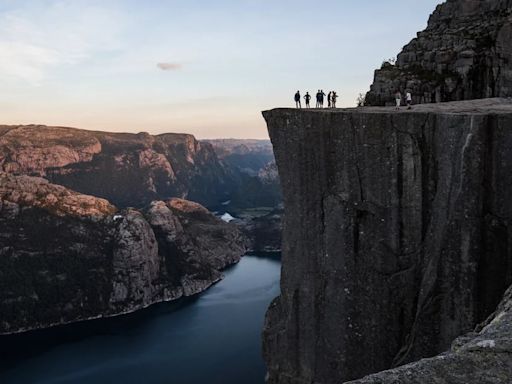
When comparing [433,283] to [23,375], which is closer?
[433,283]

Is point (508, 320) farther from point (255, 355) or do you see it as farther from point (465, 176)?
point (255, 355)

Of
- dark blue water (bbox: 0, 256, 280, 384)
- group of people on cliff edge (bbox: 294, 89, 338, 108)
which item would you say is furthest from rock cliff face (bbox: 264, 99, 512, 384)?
dark blue water (bbox: 0, 256, 280, 384)

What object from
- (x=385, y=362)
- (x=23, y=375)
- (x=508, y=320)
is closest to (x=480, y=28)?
(x=385, y=362)

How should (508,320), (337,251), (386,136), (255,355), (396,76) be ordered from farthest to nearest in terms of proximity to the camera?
(255,355) < (396,76) < (337,251) < (386,136) < (508,320)

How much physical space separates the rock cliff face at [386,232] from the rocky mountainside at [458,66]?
14381 millimetres

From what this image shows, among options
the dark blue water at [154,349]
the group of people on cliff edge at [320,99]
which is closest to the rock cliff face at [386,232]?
the group of people on cliff edge at [320,99]

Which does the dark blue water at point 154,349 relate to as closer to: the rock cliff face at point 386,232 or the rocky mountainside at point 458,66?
the rocky mountainside at point 458,66

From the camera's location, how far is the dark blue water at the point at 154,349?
411 feet

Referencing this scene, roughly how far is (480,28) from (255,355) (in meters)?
103

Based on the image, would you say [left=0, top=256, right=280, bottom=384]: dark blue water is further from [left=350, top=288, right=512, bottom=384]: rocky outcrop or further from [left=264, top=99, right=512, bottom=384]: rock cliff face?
[left=350, top=288, right=512, bottom=384]: rocky outcrop

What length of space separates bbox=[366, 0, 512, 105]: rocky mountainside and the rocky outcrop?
3333cm

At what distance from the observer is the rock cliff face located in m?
25.3

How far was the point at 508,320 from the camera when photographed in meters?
13.7

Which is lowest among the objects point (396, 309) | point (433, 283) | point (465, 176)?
point (396, 309)
